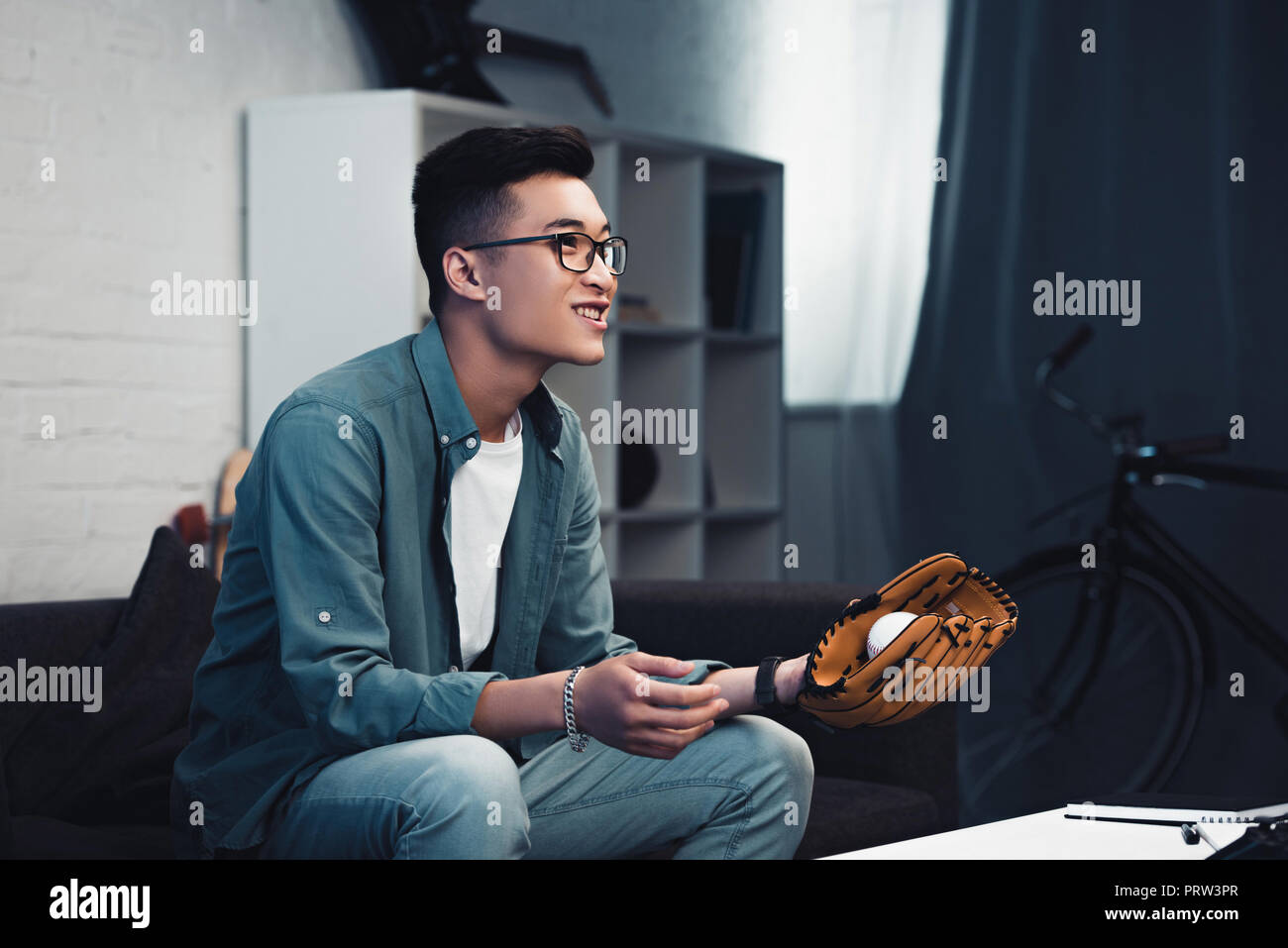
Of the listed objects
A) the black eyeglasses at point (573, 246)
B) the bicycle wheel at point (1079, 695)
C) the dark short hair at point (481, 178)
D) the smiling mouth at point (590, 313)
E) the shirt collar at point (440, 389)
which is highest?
the dark short hair at point (481, 178)

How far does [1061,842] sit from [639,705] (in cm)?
45

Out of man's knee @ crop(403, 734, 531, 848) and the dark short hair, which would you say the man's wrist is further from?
the dark short hair

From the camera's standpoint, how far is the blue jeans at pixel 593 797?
50.4 inches

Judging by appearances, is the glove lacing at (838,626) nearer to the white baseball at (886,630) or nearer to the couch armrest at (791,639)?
the white baseball at (886,630)

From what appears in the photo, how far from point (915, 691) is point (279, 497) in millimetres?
658

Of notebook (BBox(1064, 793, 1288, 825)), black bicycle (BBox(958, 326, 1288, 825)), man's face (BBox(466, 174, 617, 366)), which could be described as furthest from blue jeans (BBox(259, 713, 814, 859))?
black bicycle (BBox(958, 326, 1288, 825))

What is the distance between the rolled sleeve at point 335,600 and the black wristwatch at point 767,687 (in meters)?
0.30

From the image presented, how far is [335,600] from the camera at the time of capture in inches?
51.3

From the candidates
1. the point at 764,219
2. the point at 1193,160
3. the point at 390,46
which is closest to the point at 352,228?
the point at 390,46

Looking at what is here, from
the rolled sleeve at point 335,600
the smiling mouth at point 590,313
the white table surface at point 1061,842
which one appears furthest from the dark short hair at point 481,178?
the white table surface at point 1061,842

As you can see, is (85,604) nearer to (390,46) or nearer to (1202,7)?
(390,46)

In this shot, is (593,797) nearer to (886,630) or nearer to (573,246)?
(886,630)

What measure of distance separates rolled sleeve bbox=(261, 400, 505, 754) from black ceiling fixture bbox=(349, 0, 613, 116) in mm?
1693

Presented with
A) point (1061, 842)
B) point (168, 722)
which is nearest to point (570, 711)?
point (1061, 842)
